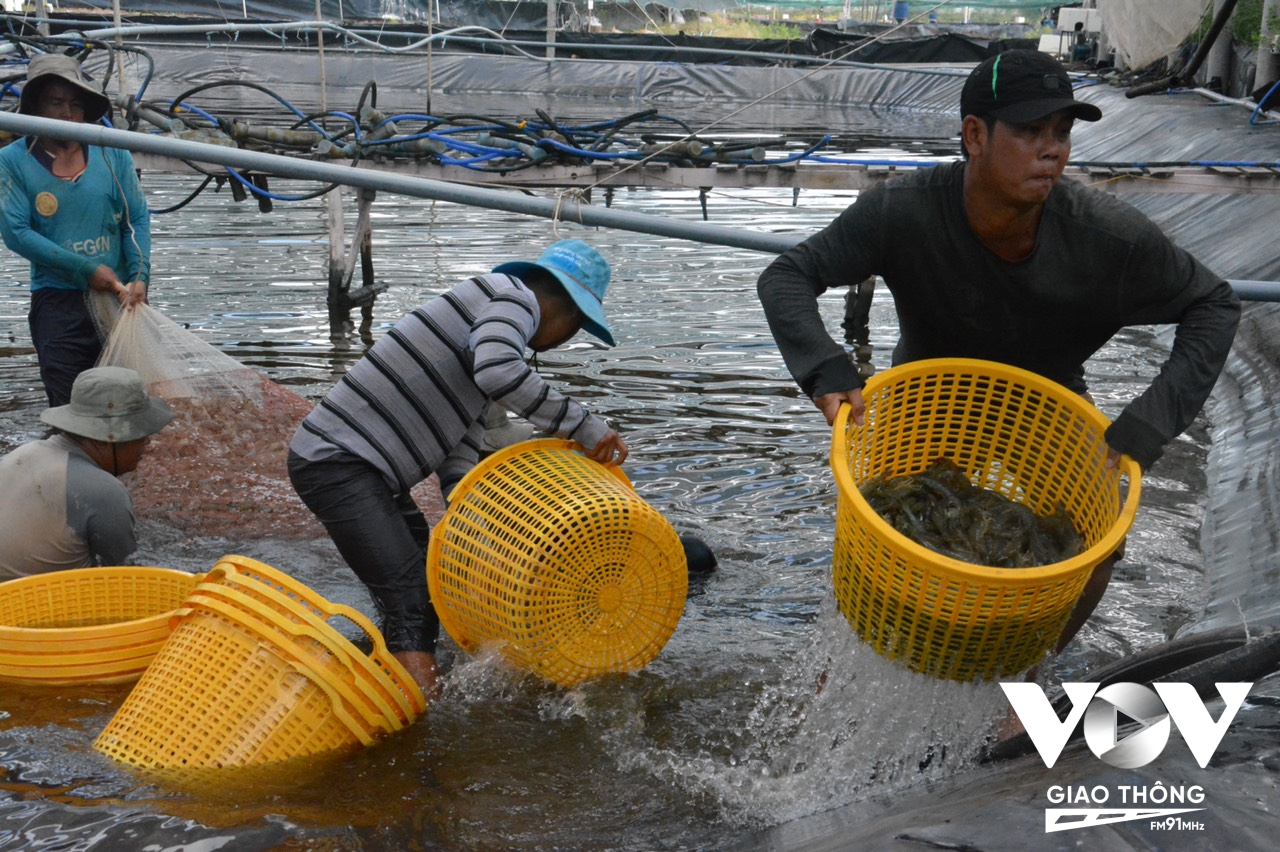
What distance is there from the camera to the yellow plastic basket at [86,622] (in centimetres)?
334

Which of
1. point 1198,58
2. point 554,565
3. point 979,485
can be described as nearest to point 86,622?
point 554,565

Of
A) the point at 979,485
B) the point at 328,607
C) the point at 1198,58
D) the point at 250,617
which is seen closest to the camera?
the point at 250,617

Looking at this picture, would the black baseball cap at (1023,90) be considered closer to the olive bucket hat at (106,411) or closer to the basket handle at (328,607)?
the basket handle at (328,607)

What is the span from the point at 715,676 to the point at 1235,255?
5994mm

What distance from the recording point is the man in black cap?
2773 millimetres

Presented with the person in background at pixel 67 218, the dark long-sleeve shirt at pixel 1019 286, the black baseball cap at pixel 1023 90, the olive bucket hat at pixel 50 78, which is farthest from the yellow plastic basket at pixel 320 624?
the olive bucket hat at pixel 50 78

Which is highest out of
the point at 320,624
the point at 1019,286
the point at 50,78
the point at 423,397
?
the point at 50,78

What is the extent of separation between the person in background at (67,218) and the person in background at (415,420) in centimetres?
202

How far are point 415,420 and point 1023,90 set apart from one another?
187cm

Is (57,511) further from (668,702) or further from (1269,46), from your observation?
(1269,46)
